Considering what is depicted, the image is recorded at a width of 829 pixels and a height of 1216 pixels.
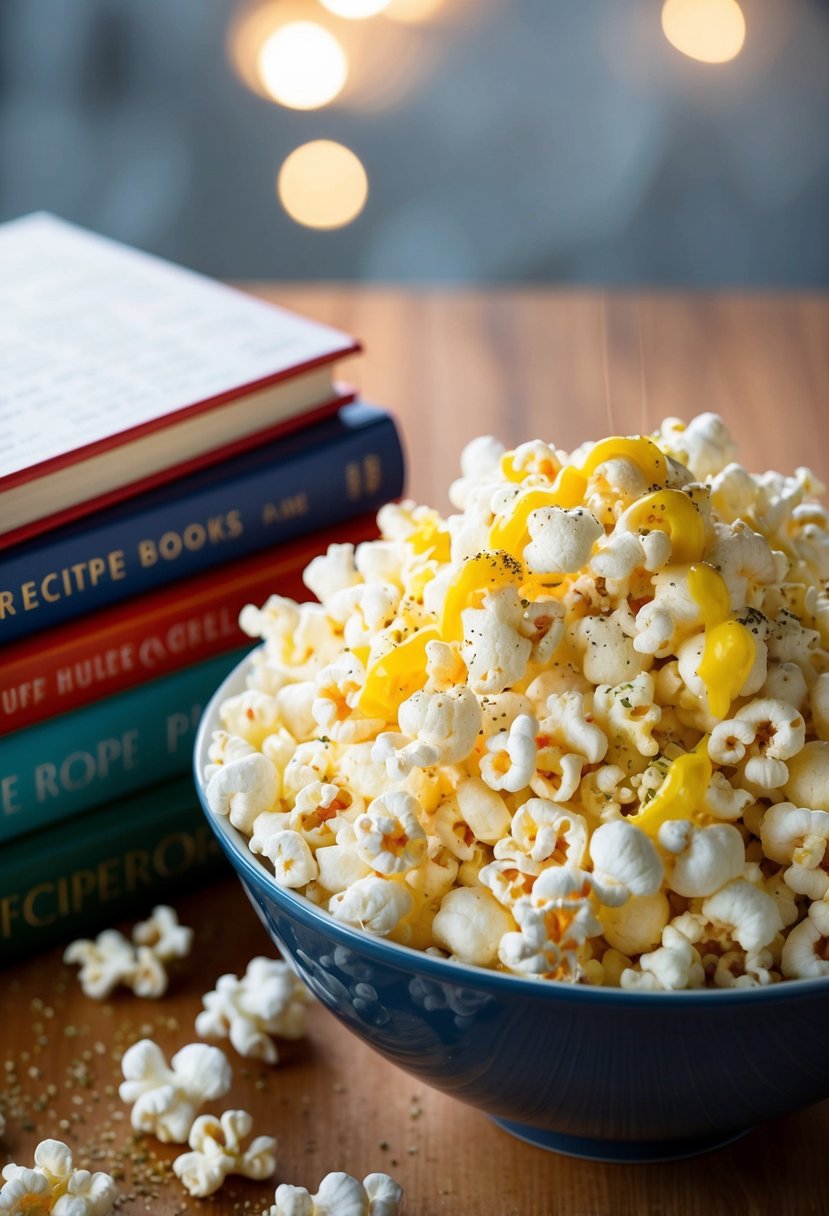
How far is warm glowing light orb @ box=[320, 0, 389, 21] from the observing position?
2.73 meters

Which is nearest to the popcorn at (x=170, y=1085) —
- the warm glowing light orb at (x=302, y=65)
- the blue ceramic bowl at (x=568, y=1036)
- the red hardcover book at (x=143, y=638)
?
the blue ceramic bowl at (x=568, y=1036)

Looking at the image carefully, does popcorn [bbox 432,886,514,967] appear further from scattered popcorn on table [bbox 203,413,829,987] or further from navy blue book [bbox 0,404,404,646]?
navy blue book [bbox 0,404,404,646]

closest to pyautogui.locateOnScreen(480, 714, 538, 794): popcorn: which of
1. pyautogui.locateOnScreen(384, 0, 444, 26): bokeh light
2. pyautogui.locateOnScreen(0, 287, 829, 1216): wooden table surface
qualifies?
pyautogui.locateOnScreen(0, 287, 829, 1216): wooden table surface

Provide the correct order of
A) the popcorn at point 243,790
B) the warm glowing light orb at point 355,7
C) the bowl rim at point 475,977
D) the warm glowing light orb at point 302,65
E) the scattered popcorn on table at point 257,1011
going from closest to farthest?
A: the bowl rim at point 475,977 < the popcorn at point 243,790 < the scattered popcorn on table at point 257,1011 < the warm glowing light orb at point 355,7 < the warm glowing light orb at point 302,65

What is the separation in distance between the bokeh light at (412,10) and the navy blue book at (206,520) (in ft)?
6.53

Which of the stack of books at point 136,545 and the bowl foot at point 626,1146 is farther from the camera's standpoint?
the stack of books at point 136,545

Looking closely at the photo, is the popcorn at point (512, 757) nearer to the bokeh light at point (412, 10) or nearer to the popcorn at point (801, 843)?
the popcorn at point (801, 843)

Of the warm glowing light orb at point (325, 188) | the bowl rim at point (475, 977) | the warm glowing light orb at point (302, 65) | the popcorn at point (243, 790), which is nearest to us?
the bowl rim at point (475, 977)

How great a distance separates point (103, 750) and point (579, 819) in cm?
41

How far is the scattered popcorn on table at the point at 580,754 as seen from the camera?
2.13ft

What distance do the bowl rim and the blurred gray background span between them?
247 cm

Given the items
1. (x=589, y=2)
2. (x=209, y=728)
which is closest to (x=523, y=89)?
(x=589, y=2)

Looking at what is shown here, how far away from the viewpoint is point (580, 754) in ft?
2.24

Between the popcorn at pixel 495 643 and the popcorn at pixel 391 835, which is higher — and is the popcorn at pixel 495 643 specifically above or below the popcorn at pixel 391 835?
above
